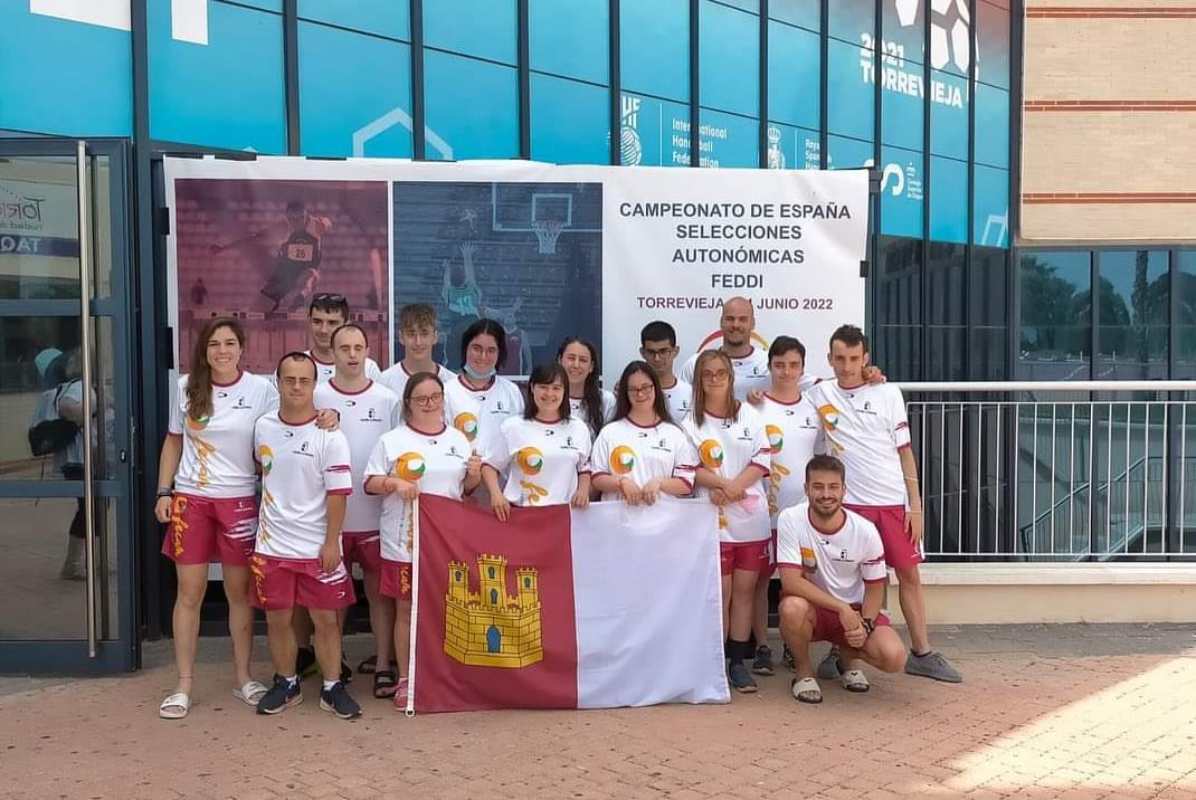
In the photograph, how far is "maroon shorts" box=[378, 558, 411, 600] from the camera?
5.29m

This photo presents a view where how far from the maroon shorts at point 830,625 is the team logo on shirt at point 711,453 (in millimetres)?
863

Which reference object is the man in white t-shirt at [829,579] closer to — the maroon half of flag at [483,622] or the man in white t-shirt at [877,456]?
the man in white t-shirt at [877,456]

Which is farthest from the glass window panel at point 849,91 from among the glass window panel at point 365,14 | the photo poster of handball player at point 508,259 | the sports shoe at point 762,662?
the sports shoe at point 762,662

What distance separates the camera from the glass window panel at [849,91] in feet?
46.0

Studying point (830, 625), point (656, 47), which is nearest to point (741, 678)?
point (830, 625)

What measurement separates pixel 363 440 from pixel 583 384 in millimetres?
1149

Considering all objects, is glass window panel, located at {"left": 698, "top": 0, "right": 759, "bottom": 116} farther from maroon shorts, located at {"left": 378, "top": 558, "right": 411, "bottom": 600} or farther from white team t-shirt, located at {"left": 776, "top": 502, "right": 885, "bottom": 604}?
maroon shorts, located at {"left": 378, "top": 558, "right": 411, "bottom": 600}

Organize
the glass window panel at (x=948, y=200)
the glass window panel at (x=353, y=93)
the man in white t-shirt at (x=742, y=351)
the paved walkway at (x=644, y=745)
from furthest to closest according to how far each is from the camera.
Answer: the glass window panel at (x=948, y=200), the glass window panel at (x=353, y=93), the man in white t-shirt at (x=742, y=351), the paved walkway at (x=644, y=745)

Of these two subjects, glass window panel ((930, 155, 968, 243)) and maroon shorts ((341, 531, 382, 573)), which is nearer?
maroon shorts ((341, 531, 382, 573))

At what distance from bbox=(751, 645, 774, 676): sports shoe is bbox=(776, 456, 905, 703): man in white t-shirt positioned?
37 centimetres

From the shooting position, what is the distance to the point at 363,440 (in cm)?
542

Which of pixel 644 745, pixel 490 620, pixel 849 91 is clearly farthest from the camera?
pixel 849 91

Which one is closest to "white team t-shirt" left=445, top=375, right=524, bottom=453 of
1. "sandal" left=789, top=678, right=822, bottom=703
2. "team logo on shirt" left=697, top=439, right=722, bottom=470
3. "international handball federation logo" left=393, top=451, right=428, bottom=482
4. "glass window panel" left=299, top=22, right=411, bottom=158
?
"international handball federation logo" left=393, top=451, right=428, bottom=482

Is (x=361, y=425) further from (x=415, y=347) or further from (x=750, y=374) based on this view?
(x=750, y=374)
